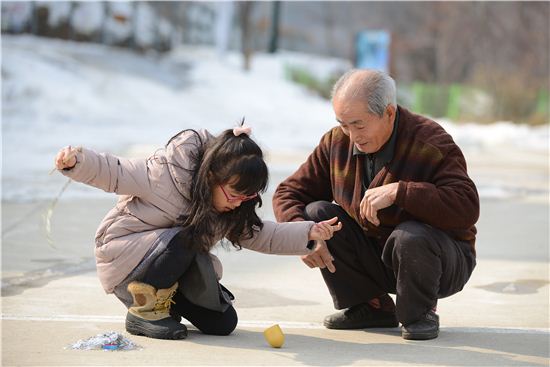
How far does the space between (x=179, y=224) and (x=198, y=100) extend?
2001 cm

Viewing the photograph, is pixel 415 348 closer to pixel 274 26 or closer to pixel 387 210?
pixel 387 210

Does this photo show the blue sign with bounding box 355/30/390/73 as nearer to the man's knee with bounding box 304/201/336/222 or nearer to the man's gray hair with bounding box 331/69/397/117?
the man's knee with bounding box 304/201/336/222

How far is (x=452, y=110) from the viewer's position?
97.1 ft

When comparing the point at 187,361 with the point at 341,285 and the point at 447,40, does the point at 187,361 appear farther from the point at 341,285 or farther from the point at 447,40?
the point at 447,40

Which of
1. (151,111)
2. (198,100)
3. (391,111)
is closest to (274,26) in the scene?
(198,100)

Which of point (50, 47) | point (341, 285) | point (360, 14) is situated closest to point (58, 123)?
point (50, 47)

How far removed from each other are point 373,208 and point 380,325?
0.72 metres

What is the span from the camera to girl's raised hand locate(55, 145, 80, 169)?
3926mm

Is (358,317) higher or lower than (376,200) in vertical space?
lower

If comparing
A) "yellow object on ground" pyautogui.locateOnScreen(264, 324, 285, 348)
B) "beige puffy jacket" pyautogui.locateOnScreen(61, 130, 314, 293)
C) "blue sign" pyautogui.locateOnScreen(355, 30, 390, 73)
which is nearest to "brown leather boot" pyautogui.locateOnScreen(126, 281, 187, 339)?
"beige puffy jacket" pyautogui.locateOnScreen(61, 130, 314, 293)

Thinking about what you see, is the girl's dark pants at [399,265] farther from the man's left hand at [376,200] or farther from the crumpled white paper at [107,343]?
the crumpled white paper at [107,343]

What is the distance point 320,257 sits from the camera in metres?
4.38

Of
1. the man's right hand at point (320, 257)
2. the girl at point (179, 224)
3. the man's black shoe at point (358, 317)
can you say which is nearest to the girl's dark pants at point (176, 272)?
the girl at point (179, 224)

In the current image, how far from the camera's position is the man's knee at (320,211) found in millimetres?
4539
